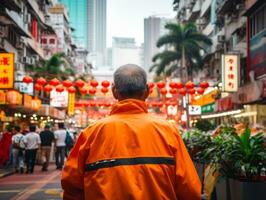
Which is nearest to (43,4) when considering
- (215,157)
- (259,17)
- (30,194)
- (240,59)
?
(240,59)

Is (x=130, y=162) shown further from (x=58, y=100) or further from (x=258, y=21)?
(x=58, y=100)

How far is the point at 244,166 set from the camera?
691cm

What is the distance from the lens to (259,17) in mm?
30375

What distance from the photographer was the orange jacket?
3.23 metres

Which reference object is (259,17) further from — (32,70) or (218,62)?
(32,70)

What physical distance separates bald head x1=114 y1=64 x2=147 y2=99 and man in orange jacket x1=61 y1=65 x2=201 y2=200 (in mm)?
87

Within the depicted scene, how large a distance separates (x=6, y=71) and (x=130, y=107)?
23.0 m

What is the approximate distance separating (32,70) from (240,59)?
19.7 m

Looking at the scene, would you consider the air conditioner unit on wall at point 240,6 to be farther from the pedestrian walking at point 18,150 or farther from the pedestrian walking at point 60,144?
the pedestrian walking at point 18,150

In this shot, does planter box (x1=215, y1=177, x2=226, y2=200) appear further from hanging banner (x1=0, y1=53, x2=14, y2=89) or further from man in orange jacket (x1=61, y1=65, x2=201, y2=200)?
hanging banner (x1=0, y1=53, x2=14, y2=89)

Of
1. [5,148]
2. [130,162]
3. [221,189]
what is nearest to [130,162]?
[130,162]

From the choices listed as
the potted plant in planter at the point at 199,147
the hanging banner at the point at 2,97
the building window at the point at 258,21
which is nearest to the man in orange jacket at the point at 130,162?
the potted plant in planter at the point at 199,147

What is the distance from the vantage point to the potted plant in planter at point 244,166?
669 cm

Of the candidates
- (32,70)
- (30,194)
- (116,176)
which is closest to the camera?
(116,176)
